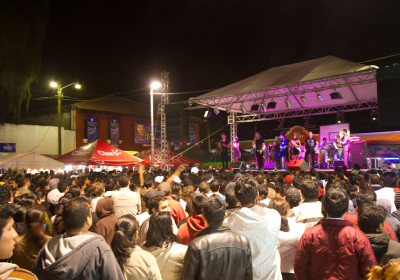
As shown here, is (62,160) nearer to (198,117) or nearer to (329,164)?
(329,164)

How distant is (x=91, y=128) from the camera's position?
3014cm

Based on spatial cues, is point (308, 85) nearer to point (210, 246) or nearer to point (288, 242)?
point (288, 242)

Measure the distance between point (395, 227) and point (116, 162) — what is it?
1227 centimetres

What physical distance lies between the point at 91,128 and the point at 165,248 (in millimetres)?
29232

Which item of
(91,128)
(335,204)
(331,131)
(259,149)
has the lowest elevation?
(335,204)

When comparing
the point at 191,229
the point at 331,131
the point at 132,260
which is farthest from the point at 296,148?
the point at 132,260

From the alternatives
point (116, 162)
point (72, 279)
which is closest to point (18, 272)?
point (72, 279)

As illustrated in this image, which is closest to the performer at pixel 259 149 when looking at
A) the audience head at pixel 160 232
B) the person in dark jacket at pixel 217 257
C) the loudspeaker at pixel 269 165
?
the loudspeaker at pixel 269 165

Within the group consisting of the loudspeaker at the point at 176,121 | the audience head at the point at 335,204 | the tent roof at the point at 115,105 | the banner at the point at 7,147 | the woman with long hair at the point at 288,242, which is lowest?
the woman with long hair at the point at 288,242

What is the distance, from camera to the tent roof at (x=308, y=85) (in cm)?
1306

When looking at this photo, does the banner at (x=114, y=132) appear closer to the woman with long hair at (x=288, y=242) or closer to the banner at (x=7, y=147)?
the banner at (x=7, y=147)

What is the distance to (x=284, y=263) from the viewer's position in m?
3.41

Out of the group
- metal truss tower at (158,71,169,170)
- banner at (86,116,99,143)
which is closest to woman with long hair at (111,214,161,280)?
metal truss tower at (158,71,169,170)

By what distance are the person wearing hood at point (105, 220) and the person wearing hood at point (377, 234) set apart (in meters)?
2.59
